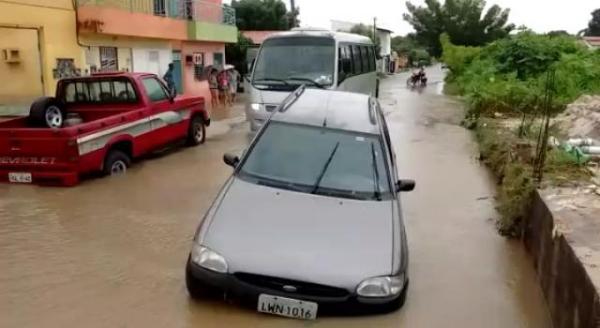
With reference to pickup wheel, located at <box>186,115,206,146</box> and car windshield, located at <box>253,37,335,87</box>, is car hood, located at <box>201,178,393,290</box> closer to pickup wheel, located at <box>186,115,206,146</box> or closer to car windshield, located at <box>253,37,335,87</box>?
car windshield, located at <box>253,37,335,87</box>

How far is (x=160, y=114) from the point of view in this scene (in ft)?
34.4

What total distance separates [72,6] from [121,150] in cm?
705

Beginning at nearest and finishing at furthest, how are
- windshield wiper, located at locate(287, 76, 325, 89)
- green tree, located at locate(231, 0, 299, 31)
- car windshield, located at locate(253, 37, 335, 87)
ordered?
windshield wiper, located at locate(287, 76, 325, 89) < car windshield, located at locate(253, 37, 335, 87) < green tree, located at locate(231, 0, 299, 31)

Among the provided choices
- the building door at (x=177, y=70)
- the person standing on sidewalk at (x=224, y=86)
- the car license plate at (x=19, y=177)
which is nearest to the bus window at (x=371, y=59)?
the person standing on sidewalk at (x=224, y=86)

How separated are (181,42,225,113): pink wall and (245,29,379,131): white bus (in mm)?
10022

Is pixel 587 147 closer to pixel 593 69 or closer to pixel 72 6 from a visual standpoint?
pixel 593 69

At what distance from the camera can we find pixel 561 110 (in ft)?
43.3

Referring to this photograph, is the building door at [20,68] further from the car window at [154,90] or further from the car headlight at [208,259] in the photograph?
the car headlight at [208,259]

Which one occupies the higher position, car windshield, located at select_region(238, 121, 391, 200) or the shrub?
car windshield, located at select_region(238, 121, 391, 200)

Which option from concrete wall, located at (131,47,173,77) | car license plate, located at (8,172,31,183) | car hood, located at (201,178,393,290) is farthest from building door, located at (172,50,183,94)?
car hood, located at (201,178,393,290)

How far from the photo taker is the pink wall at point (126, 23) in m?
15.2

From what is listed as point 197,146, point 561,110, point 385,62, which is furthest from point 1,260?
point 385,62

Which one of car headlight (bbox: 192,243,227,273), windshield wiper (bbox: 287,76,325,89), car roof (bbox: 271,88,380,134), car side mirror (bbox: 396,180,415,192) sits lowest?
car headlight (bbox: 192,243,227,273)

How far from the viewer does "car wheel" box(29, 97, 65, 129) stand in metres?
9.45
